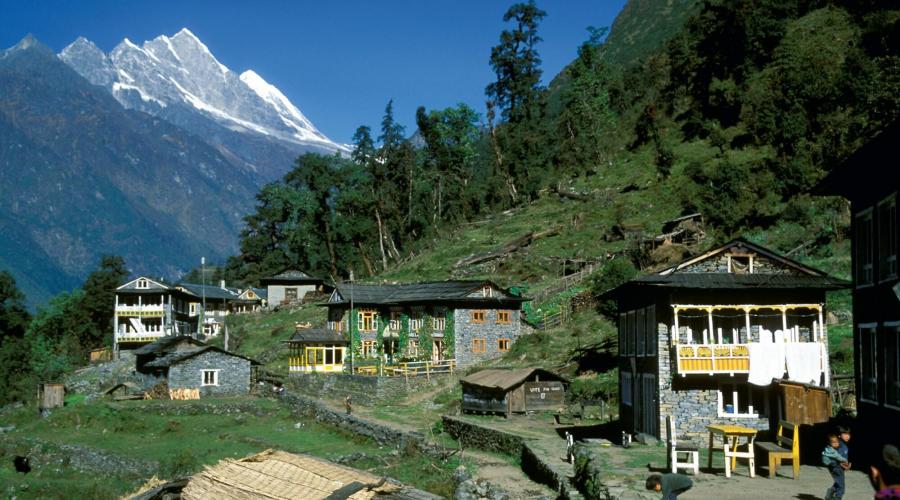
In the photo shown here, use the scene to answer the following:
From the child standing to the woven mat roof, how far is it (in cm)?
849

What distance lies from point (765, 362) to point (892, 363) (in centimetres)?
907

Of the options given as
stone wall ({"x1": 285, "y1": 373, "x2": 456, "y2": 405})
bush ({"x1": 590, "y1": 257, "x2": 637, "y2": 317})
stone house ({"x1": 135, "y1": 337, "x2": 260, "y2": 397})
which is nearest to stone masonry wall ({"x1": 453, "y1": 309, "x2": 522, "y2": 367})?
stone wall ({"x1": 285, "y1": 373, "x2": 456, "y2": 405})

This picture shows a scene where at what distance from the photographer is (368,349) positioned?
66000 millimetres

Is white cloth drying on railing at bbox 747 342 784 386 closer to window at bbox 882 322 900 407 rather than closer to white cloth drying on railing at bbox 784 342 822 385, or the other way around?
white cloth drying on railing at bbox 784 342 822 385

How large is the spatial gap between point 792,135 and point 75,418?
5853 centimetres

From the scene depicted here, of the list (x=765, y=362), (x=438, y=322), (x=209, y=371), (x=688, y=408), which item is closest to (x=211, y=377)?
(x=209, y=371)

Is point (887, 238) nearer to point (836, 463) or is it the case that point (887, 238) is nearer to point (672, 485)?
point (836, 463)

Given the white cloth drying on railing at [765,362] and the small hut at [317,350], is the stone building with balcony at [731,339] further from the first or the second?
the small hut at [317,350]

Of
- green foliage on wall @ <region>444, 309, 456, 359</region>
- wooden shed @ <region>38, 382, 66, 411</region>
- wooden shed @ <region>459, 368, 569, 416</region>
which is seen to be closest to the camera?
wooden shed @ <region>459, 368, 569, 416</region>

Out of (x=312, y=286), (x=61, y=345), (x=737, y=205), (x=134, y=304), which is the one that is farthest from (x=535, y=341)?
(x=61, y=345)

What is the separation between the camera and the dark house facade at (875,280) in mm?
20828

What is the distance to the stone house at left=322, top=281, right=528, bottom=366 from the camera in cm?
6050

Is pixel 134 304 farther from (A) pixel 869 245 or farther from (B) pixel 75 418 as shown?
(A) pixel 869 245

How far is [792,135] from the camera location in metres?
75.6
